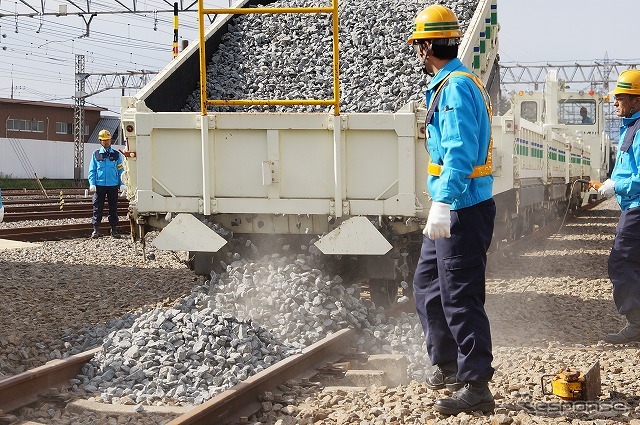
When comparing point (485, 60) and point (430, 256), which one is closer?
point (430, 256)

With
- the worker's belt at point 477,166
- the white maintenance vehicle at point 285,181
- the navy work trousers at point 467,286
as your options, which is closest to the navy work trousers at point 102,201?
the white maintenance vehicle at point 285,181

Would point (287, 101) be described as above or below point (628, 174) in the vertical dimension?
above

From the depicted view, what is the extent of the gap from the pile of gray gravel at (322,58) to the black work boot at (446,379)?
3547mm

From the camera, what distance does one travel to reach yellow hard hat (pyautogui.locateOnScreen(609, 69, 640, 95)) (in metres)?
6.98

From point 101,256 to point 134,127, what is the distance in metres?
5.60

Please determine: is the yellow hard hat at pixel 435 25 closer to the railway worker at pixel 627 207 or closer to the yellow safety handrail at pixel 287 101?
the yellow safety handrail at pixel 287 101

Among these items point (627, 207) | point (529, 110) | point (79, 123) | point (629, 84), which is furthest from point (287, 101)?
point (79, 123)

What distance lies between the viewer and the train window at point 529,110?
22031 millimetres

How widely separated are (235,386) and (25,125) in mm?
52868

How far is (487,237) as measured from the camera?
15.2ft

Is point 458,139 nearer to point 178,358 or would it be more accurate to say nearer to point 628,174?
point 178,358

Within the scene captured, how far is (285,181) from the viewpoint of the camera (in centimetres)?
711

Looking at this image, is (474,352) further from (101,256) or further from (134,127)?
(101,256)

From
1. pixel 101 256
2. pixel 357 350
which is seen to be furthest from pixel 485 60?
pixel 101 256
